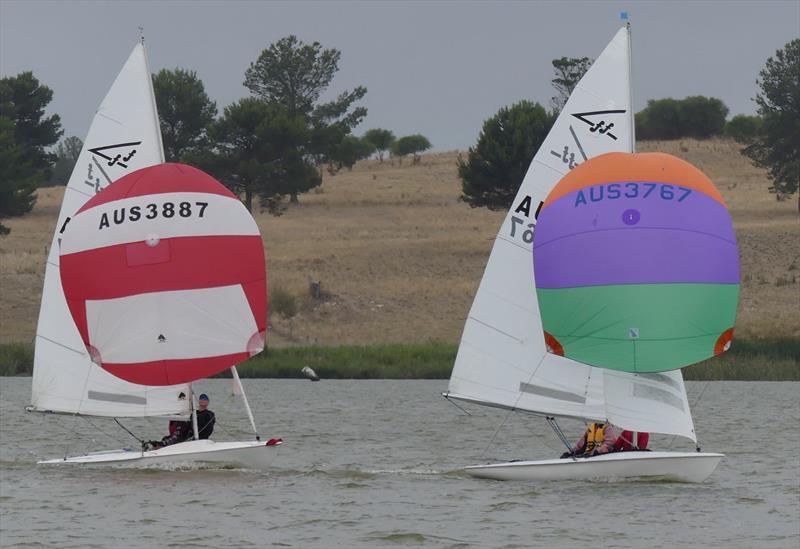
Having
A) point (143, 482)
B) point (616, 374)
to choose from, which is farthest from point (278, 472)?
point (616, 374)

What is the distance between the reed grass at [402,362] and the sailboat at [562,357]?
90.3 feet

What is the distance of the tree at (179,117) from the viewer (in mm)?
90062

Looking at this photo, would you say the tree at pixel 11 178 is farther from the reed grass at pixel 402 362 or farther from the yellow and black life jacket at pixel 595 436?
the yellow and black life jacket at pixel 595 436

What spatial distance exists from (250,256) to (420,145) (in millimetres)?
136600

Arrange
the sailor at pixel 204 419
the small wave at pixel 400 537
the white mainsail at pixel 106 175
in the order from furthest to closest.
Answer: the white mainsail at pixel 106 175 < the sailor at pixel 204 419 < the small wave at pixel 400 537

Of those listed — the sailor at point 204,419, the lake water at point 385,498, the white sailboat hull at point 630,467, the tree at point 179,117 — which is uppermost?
the tree at point 179,117

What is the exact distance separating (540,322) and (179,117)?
64789 millimetres

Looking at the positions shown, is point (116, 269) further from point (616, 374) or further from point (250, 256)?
point (616, 374)

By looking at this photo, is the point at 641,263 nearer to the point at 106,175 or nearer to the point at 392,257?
the point at 106,175

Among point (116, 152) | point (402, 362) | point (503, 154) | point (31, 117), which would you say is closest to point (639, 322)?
point (116, 152)

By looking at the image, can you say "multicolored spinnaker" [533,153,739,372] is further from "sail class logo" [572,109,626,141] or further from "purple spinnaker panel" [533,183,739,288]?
"sail class logo" [572,109,626,141]

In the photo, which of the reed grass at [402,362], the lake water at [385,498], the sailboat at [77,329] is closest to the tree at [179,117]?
the reed grass at [402,362]

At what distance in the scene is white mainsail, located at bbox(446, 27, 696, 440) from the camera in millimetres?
27375

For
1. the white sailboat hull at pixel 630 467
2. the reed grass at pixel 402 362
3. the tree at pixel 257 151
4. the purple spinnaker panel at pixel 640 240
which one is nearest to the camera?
the purple spinnaker panel at pixel 640 240
